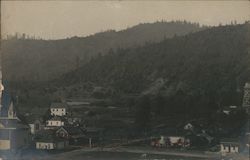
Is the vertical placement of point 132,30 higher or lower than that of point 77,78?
higher

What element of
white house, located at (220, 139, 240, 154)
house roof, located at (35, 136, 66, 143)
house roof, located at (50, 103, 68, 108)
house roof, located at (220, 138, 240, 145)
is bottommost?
white house, located at (220, 139, 240, 154)

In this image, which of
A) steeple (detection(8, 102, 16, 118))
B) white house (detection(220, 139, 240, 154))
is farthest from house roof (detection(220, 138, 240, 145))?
steeple (detection(8, 102, 16, 118))

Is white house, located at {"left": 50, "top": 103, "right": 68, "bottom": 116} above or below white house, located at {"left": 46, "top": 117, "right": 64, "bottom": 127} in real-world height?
above

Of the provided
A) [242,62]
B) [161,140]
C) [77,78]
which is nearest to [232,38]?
[242,62]

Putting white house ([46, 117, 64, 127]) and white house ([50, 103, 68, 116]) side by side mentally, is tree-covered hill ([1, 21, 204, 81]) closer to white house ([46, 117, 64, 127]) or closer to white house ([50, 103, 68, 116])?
white house ([50, 103, 68, 116])

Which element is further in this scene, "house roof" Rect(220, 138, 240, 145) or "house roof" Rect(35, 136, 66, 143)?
"house roof" Rect(35, 136, 66, 143)

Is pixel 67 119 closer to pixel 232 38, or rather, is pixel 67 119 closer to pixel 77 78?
pixel 77 78

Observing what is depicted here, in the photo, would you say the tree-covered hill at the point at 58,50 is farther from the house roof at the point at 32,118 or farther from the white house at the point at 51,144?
the white house at the point at 51,144

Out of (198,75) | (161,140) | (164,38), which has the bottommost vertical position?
(161,140)
